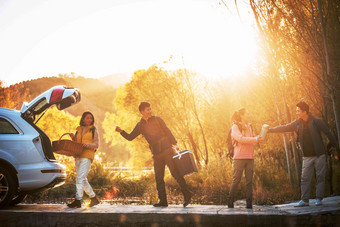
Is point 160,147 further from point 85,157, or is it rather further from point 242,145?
point 242,145

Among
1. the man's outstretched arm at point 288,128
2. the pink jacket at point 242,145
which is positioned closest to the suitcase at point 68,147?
the pink jacket at point 242,145

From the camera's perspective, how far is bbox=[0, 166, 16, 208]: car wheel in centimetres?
707

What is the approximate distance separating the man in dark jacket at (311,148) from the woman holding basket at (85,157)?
13.5 feet

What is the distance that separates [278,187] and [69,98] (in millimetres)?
8411

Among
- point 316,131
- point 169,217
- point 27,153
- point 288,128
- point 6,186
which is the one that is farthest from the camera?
point 288,128

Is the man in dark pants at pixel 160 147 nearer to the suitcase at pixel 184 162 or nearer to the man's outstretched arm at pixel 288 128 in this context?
the suitcase at pixel 184 162

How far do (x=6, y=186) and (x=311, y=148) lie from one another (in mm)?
5864

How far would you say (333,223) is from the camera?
5930 mm

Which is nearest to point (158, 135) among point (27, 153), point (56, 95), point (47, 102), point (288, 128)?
point (56, 95)

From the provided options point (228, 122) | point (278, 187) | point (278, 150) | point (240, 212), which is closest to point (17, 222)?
point (240, 212)

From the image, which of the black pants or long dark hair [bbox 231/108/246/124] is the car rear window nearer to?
the black pants

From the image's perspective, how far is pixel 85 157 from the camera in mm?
7586

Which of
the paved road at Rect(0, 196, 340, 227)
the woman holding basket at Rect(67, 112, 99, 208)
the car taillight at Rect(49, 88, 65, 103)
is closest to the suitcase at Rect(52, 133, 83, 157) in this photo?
the woman holding basket at Rect(67, 112, 99, 208)

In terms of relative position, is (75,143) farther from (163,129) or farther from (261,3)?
(261,3)
